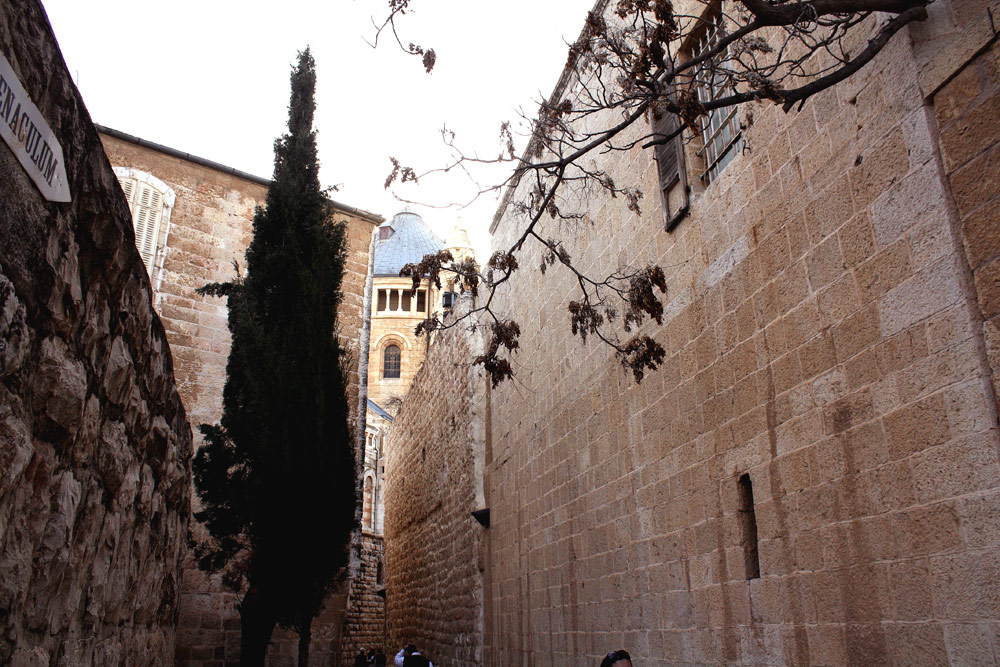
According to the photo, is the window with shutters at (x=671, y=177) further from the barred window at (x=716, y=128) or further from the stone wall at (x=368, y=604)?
the stone wall at (x=368, y=604)

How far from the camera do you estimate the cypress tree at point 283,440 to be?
23.9 ft

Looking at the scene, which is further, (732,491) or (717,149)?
(717,149)

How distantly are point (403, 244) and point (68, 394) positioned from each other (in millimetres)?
48107

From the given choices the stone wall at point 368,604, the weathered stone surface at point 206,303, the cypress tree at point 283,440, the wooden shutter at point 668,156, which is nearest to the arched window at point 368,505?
the stone wall at point 368,604

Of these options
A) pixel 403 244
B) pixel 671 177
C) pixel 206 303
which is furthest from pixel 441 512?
pixel 403 244

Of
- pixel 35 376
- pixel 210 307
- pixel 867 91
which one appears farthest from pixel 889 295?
pixel 210 307

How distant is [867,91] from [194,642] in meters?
8.36

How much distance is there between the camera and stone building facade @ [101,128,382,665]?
8609 mm

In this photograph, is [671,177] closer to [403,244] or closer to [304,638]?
[304,638]

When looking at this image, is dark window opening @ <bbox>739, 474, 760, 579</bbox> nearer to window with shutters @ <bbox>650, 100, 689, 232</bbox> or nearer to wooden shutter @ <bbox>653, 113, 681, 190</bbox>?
window with shutters @ <bbox>650, 100, 689, 232</bbox>

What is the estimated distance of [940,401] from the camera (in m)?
3.08

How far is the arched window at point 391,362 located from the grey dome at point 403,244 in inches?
232

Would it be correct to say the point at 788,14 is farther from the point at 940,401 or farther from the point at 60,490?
the point at 60,490

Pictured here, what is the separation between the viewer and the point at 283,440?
7520mm
